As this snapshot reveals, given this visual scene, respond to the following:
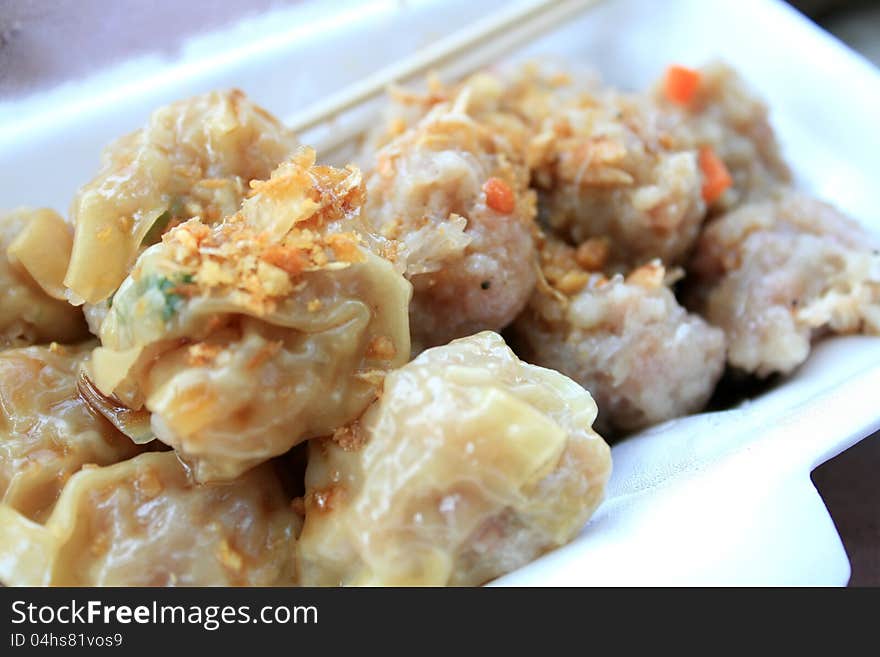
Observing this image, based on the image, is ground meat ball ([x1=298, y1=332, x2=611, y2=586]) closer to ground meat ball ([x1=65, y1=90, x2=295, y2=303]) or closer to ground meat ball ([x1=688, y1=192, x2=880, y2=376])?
ground meat ball ([x1=65, y1=90, x2=295, y2=303])

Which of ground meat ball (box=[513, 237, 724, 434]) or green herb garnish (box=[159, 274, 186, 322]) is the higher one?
green herb garnish (box=[159, 274, 186, 322])

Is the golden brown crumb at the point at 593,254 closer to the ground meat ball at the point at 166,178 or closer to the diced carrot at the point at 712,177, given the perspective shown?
the diced carrot at the point at 712,177

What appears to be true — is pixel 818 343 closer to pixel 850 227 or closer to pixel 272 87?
pixel 850 227

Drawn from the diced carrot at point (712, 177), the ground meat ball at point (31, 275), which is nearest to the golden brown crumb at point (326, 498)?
the ground meat ball at point (31, 275)

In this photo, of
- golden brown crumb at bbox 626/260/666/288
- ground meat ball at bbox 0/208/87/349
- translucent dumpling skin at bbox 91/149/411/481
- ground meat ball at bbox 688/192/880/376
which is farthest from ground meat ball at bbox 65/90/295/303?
ground meat ball at bbox 688/192/880/376

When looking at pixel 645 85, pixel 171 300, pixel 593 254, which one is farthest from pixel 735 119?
pixel 171 300
